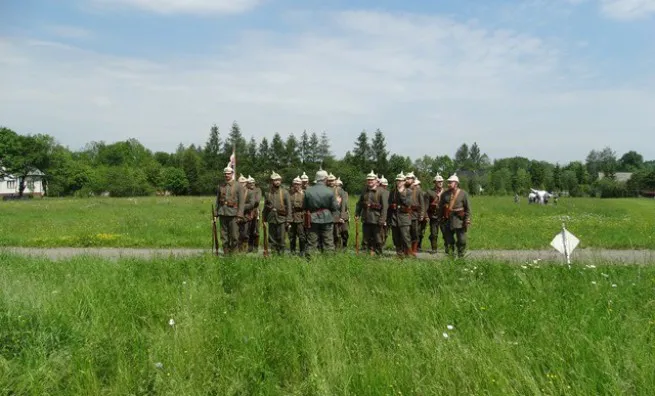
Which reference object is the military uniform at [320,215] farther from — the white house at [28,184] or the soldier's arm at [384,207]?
the white house at [28,184]

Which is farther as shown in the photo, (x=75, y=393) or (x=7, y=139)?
(x=7, y=139)

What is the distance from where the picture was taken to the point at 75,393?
4.74 m

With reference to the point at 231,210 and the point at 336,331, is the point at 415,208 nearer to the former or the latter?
the point at 231,210

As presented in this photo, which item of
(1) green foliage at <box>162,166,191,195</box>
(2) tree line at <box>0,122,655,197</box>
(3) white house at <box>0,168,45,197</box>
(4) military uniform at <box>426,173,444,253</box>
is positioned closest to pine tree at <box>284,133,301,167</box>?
(2) tree line at <box>0,122,655,197</box>

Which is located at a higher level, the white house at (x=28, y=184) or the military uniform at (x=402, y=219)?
the white house at (x=28, y=184)

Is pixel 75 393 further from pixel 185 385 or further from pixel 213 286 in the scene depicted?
pixel 213 286

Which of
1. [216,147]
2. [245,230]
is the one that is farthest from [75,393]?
[216,147]

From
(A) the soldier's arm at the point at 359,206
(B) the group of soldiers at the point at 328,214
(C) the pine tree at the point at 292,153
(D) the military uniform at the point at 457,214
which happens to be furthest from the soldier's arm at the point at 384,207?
(C) the pine tree at the point at 292,153

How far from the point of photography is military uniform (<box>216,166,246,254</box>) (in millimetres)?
12883

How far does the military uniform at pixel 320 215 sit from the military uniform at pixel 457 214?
10.1 ft

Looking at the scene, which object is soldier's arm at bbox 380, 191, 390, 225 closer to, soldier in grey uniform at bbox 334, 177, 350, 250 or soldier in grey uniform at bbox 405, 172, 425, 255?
soldier in grey uniform at bbox 405, 172, 425, 255

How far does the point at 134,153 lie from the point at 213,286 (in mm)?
152342

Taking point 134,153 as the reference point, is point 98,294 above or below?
below

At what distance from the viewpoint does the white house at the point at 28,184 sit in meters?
96.9
